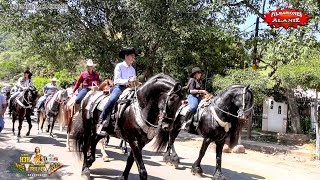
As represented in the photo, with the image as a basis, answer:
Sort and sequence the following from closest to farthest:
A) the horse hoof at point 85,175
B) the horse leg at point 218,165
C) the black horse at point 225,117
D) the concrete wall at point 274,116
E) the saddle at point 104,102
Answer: the saddle at point 104,102 < the horse hoof at point 85,175 < the horse leg at point 218,165 < the black horse at point 225,117 < the concrete wall at point 274,116

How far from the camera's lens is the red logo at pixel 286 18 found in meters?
13.2

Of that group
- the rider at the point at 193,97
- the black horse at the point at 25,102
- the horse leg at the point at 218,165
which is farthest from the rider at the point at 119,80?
the black horse at the point at 25,102

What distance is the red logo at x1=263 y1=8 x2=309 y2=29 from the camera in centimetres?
1322

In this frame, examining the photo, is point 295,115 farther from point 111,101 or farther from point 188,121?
point 111,101

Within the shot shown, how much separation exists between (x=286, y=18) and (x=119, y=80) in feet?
32.1

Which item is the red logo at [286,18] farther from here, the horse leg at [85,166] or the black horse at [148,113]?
the horse leg at [85,166]

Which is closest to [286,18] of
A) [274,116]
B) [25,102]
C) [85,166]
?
[274,116]

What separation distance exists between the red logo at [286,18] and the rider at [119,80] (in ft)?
29.9

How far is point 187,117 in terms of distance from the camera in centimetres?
870

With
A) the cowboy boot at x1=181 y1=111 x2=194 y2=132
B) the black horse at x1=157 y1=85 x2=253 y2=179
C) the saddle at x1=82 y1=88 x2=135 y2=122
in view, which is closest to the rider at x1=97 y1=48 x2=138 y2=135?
the saddle at x1=82 y1=88 x2=135 y2=122

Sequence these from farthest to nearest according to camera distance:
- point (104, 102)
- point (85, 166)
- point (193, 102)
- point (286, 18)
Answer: point (286, 18) < point (193, 102) < point (85, 166) < point (104, 102)

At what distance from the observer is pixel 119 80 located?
21.7ft

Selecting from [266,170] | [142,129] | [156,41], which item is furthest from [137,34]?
[142,129]

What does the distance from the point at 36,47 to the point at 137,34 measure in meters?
6.94
